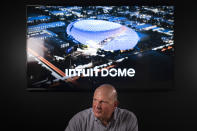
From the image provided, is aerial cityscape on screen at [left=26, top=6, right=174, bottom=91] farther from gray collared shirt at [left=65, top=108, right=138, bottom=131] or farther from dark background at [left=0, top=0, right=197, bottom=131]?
gray collared shirt at [left=65, top=108, right=138, bottom=131]

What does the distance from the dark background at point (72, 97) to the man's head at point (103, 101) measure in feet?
4.66

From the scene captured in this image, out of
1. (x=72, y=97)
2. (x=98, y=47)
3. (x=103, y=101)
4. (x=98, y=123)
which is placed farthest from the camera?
(x=72, y=97)

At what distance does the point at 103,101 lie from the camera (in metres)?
1.83

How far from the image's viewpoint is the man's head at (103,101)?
1825mm

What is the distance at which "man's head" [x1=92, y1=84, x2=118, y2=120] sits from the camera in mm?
1825

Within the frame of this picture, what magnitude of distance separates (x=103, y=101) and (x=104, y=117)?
180mm

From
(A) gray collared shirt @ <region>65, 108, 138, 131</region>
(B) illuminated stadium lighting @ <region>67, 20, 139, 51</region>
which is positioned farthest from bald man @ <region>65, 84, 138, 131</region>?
(B) illuminated stadium lighting @ <region>67, 20, 139, 51</region>

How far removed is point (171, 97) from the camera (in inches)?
130

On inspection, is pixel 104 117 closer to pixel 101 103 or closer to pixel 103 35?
pixel 101 103

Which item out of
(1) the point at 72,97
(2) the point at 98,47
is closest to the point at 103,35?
(2) the point at 98,47

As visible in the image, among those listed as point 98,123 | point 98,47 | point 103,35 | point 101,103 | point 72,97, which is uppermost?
point 103,35

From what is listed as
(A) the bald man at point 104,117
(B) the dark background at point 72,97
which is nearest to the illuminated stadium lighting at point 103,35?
(B) the dark background at point 72,97
